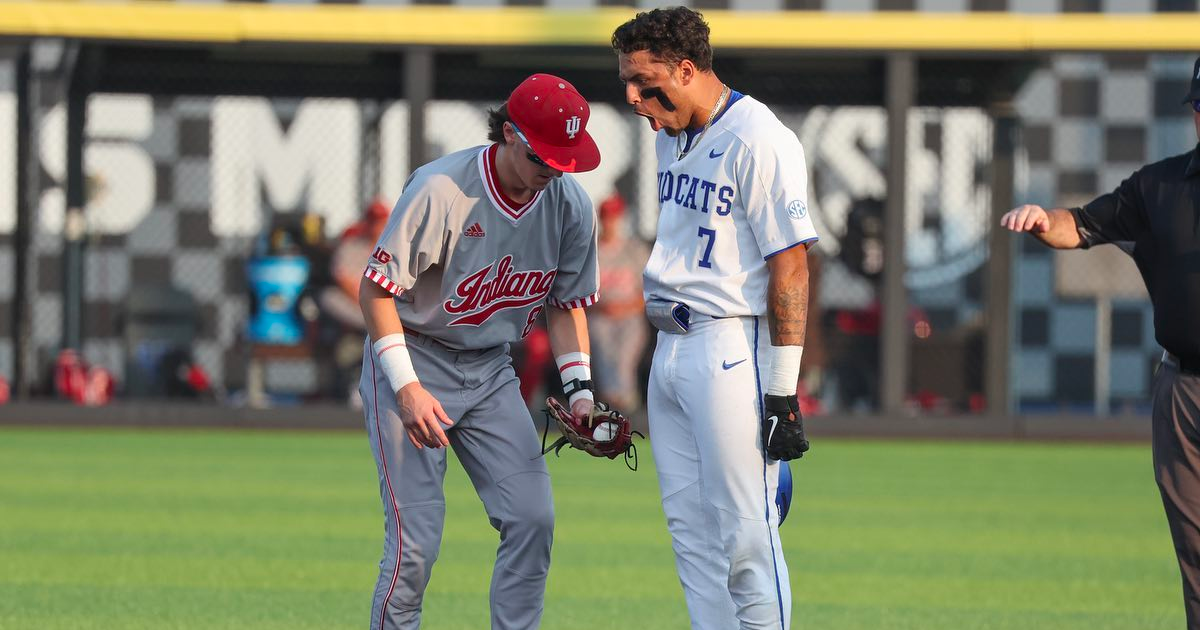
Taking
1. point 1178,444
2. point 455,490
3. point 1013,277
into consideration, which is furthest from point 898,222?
point 1178,444

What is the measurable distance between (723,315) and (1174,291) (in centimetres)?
131

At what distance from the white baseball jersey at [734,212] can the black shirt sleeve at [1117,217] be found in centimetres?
99

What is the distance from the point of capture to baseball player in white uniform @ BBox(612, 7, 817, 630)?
4.08 m

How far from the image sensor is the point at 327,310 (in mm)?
13328

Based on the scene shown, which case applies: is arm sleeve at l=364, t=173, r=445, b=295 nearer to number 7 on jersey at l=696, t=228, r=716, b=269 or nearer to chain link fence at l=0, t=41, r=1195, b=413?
number 7 on jersey at l=696, t=228, r=716, b=269

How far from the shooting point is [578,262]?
15.4ft

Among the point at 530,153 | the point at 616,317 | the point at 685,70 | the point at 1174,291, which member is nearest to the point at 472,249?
the point at 530,153

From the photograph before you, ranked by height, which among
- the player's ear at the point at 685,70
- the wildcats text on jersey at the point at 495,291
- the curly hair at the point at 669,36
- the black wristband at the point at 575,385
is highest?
the curly hair at the point at 669,36

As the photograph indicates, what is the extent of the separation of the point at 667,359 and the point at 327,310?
938 cm

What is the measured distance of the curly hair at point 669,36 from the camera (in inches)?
163

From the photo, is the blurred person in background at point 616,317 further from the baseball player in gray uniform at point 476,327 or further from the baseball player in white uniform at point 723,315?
the baseball player in white uniform at point 723,315

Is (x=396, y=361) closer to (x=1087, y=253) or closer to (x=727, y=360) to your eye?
(x=727, y=360)

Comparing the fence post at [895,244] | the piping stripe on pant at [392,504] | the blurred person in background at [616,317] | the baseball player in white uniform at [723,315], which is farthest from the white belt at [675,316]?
the fence post at [895,244]

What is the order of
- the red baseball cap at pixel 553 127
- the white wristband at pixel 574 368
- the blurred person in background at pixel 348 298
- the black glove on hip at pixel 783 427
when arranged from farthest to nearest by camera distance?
the blurred person in background at pixel 348 298 → the white wristband at pixel 574 368 → the red baseball cap at pixel 553 127 → the black glove on hip at pixel 783 427
